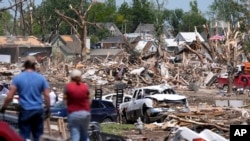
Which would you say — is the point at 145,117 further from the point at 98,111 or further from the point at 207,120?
the point at 207,120

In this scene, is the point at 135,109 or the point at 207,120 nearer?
the point at 207,120

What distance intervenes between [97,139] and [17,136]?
3.81 meters

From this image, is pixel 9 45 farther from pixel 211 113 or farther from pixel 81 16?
pixel 211 113

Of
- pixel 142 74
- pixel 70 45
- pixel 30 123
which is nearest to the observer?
pixel 30 123

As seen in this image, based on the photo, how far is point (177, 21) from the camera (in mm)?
176625

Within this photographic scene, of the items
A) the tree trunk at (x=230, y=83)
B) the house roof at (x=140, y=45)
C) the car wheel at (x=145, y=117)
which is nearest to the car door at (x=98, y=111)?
the car wheel at (x=145, y=117)

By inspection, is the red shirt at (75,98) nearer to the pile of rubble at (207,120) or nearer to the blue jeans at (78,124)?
the blue jeans at (78,124)

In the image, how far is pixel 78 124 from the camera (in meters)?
12.9

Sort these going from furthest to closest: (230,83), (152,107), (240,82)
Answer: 1. (240,82)
2. (230,83)
3. (152,107)

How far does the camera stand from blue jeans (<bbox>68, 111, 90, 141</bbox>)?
1277 centimetres

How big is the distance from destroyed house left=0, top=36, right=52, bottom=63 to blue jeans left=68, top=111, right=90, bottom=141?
71.4m

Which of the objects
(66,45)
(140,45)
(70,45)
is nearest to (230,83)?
(140,45)

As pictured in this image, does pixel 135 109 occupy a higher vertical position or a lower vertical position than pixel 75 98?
lower

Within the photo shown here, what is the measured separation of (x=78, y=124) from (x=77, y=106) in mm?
305
